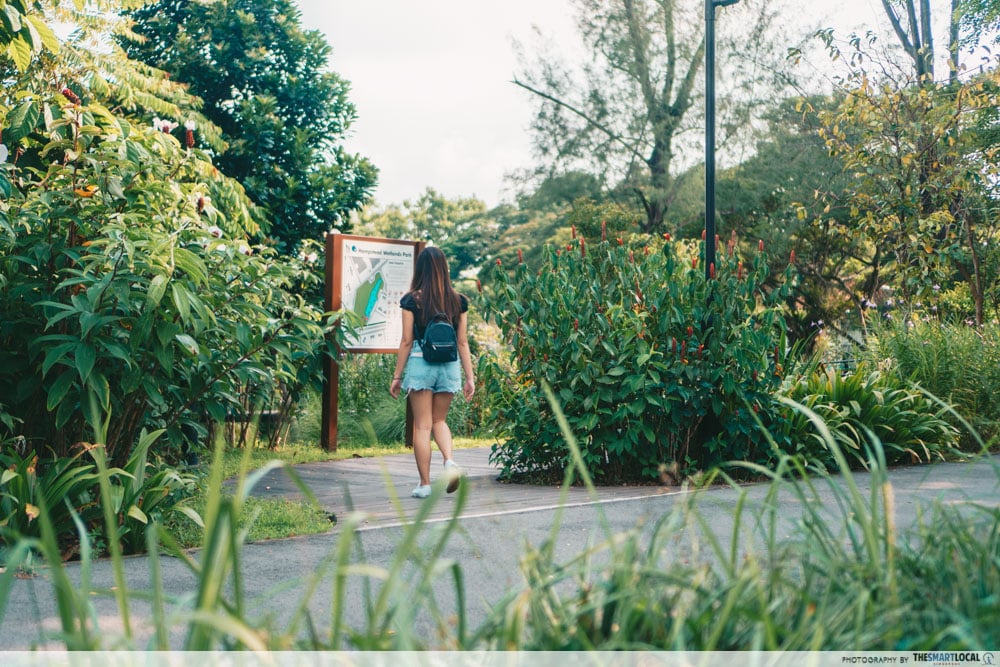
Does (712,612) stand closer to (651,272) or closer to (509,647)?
(509,647)

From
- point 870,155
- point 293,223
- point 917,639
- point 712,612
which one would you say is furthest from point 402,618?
point 293,223

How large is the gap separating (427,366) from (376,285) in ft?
16.2

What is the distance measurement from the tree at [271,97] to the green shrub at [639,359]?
25.8 feet

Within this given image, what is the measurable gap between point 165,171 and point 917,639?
5163 millimetres

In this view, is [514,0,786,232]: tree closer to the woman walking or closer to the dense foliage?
the woman walking

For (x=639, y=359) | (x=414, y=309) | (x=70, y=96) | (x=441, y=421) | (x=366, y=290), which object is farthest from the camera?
(x=366, y=290)

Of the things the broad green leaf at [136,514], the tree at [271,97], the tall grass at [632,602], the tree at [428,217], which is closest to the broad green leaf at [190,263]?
the broad green leaf at [136,514]

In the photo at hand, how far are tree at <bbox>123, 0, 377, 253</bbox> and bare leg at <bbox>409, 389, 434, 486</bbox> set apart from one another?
323 inches

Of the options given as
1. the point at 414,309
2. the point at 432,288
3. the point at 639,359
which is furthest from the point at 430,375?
the point at 639,359

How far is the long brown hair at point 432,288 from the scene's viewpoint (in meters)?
7.22

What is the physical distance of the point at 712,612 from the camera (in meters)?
1.68

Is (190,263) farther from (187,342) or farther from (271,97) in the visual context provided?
(271,97)

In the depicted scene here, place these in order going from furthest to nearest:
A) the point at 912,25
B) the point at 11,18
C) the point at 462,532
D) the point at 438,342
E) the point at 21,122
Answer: the point at 912,25, the point at 438,342, the point at 21,122, the point at 11,18, the point at 462,532

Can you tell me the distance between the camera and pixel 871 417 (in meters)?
8.20
